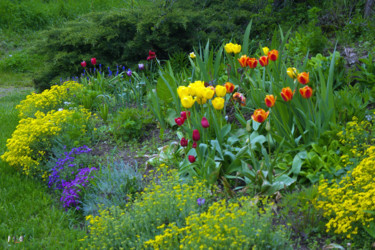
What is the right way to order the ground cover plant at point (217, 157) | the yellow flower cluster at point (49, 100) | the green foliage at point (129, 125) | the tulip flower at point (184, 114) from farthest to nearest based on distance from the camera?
the yellow flower cluster at point (49, 100), the green foliage at point (129, 125), the tulip flower at point (184, 114), the ground cover plant at point (217, 157)

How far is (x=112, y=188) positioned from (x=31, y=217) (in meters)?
0.83

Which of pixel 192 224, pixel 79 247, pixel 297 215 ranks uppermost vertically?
pixel 192 224

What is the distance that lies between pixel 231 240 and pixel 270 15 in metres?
5.74

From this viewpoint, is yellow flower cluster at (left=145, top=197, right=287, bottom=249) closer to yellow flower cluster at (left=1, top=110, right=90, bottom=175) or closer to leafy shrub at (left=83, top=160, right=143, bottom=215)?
leafy shrub at (left=83, top=160, right=143, bottom=215)

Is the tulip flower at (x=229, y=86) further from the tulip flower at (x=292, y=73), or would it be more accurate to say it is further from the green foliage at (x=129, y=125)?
the green foliage at (x=129, y=125)

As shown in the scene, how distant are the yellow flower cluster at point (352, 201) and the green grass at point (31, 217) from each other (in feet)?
6.39

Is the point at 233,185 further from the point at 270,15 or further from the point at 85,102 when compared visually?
the point at 270,15

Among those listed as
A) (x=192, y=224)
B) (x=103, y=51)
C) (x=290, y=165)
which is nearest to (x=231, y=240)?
(x=192, y=224)

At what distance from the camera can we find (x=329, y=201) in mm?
2820

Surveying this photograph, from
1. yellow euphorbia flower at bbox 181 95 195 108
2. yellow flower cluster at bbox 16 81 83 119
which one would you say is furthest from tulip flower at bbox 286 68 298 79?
yellow flower cluster at bbox 16 81 83 119

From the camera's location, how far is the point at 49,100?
222 inches

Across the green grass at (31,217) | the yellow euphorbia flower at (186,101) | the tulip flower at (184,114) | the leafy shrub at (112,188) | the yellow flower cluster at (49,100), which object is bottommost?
the green grass at (31,217)

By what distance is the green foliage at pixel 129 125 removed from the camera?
15.0 feet

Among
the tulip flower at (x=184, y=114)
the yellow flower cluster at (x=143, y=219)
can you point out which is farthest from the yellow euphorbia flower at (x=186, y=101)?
the yellow flower cluster at (x=143, y=219)
